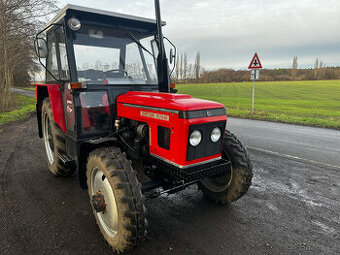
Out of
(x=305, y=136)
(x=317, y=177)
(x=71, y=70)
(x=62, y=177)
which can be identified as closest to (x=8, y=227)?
(x=62, y=177)

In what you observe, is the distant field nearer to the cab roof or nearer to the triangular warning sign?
the triangular warning sign

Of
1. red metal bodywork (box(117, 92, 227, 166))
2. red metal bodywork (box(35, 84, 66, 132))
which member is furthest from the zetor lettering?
red metal bodywork (box(35, 84, 66, 132))

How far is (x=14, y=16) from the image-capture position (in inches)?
487

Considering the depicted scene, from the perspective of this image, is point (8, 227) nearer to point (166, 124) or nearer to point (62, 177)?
point (62, 177)

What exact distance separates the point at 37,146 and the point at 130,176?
4888 mm

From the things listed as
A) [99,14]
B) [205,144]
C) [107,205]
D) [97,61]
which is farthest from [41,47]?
[205,144]

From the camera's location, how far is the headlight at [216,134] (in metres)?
2.45

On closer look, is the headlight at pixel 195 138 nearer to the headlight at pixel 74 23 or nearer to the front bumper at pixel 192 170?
the front bumper at pixel 192 170

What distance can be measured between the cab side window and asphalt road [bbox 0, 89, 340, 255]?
175 centimetres

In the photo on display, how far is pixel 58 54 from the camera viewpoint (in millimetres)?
3307

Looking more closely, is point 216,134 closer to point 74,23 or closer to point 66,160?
point 74,23

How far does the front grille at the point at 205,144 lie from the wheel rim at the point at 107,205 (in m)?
0.89

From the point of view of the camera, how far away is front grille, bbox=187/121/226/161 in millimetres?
2287

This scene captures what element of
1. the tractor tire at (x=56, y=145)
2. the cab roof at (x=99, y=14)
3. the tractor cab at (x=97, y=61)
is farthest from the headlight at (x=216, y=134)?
the tractor tire at (x=56, y=145)
